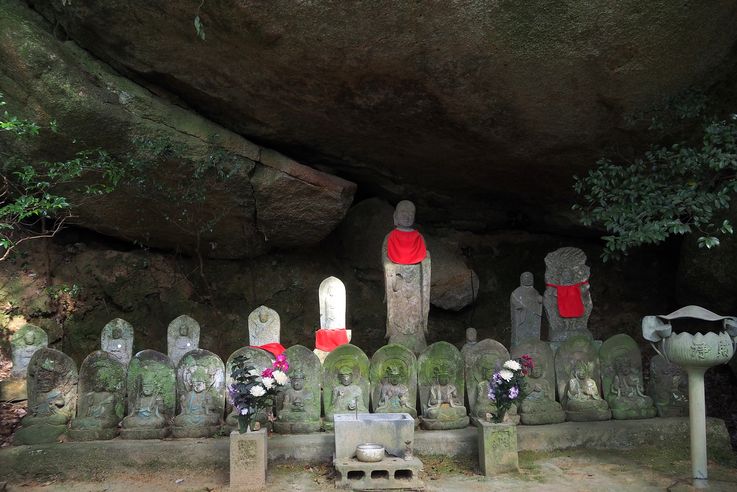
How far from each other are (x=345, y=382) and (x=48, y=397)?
2.76 metres

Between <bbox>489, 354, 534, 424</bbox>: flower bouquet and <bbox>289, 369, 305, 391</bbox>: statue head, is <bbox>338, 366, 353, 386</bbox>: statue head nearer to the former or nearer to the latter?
<bbox>289, 369, 305, 391</bbox>: statue head

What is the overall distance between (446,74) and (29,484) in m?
5.80

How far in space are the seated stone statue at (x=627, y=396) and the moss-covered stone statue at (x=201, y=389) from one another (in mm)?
3891

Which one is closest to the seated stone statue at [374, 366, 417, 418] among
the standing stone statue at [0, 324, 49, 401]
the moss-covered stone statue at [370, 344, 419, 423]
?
the moss-covered stone statue at [370, 344, 419, 423]

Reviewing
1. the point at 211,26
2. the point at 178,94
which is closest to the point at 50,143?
the point at 178,94

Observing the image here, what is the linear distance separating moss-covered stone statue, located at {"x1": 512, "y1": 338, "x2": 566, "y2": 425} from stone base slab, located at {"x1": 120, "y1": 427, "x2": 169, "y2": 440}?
3422mm

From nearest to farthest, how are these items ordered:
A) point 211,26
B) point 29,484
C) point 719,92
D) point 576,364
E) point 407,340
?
1. point 29,484
2. point 576,364
3. point 211,26
4. point 719,92
5. point 407,340

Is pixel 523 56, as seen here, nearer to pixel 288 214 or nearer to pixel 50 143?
pixel 288 214

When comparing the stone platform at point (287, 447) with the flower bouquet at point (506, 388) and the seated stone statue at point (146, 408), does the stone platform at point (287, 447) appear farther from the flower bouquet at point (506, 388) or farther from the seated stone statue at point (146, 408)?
the flower bouquet at point (506, 388)

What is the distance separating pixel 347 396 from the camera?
597cm

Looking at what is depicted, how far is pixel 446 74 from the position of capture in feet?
23.4

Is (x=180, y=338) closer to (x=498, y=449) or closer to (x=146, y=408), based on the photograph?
(x=146, y=408)

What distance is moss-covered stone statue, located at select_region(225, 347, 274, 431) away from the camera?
5.71 metres

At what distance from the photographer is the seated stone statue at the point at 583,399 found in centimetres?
605
